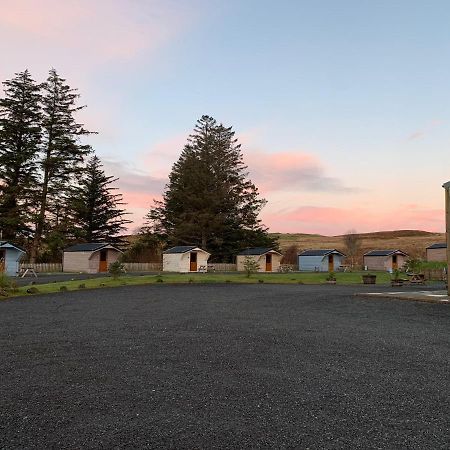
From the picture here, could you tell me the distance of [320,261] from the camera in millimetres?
54031

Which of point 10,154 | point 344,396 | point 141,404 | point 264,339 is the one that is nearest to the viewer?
point 141,404

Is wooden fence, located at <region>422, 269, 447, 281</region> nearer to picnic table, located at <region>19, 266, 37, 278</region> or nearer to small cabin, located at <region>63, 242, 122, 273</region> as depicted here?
small cabin, located at <region>63, 242, 122, 273</region>

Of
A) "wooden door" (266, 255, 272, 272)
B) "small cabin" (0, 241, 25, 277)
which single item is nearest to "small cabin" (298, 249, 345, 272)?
"wooden door" (266, 255, 272, 272)

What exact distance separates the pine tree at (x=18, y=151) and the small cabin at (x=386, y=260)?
47.9 meters

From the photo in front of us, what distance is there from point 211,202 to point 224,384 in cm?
5753

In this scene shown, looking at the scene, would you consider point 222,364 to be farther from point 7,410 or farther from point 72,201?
point 72,201

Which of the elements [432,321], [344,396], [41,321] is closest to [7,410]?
[344,396]

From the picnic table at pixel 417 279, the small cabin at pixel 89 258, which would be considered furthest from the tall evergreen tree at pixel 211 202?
the picnic table at pixel 417 279

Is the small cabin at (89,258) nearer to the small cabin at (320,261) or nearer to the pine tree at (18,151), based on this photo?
the pine tree at (18,151)

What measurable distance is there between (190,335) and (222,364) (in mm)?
2570

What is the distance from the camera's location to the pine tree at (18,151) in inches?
1972

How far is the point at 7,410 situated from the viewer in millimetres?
4312

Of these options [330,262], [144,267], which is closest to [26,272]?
[144,267]

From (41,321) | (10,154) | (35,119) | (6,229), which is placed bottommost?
(41,321)
